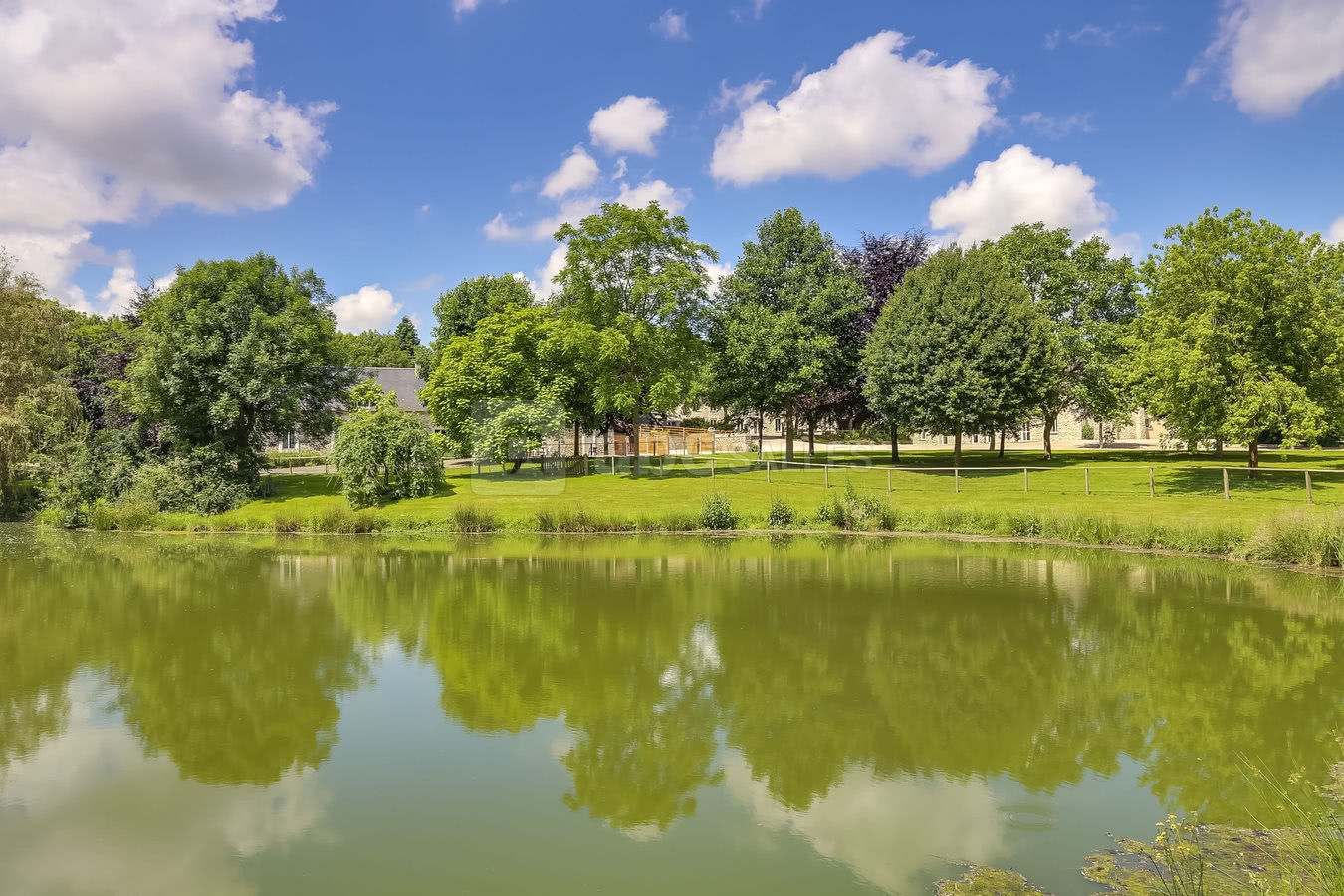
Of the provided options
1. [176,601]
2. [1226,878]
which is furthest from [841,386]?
[1226,878]

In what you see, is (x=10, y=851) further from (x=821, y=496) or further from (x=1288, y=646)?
(x=821, y=496)

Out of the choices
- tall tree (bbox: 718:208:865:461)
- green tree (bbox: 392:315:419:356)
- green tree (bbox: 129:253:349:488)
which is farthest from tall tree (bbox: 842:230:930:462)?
green tree (bbox: 392:315:419:356)

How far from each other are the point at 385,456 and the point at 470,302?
28.3 metres

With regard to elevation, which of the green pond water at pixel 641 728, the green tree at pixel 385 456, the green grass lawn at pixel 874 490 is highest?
the green tree at pixel 385 456

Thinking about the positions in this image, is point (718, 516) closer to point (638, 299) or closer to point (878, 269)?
point (638, 299)

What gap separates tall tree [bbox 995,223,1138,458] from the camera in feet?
137

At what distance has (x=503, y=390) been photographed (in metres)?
39.3

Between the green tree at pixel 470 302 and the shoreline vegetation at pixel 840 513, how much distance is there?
22.0 metres

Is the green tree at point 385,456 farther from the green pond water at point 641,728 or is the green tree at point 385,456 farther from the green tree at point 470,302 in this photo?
the green tree at point 470,302

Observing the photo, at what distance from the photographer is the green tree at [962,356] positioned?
3603 cm

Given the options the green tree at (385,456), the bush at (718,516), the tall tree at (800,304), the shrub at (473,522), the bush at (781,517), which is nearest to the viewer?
the bush at (781,517)

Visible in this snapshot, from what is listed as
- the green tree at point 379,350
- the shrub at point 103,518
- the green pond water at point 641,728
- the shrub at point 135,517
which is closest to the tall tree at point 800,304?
the green pond water at point 641,728

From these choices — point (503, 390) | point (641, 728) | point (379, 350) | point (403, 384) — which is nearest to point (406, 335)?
point (379, 350)

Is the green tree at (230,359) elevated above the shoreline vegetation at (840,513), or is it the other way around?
the green tree at (230,359)
